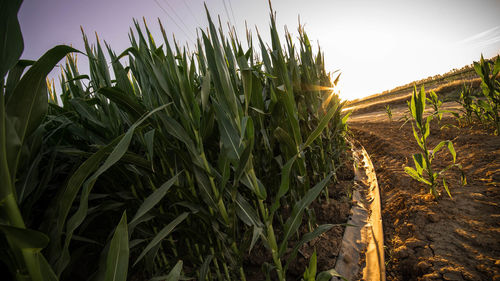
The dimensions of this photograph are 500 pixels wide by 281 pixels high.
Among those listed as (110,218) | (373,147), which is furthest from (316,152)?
(373,147)

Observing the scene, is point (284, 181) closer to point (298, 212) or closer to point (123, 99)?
point (298, 212)

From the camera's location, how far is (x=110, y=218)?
1078mm

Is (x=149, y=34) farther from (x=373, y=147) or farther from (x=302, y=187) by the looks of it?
(x=373, y=147)

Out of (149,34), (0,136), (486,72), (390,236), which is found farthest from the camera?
(486,72)

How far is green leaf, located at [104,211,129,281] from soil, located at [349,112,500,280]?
114 centimetres

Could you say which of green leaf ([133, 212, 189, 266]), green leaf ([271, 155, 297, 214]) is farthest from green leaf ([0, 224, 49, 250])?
green leaf ([271, 155, 297, 214])

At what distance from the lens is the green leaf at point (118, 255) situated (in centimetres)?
42

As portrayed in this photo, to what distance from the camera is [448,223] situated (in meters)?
1.07

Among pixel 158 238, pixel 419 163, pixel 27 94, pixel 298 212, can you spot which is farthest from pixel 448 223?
pixel 27 94

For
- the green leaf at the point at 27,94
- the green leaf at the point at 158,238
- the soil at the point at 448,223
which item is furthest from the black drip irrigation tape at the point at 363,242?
the green leaf at the point at 27,94

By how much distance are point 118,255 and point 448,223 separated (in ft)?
5.12

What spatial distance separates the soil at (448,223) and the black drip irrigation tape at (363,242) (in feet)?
0.31

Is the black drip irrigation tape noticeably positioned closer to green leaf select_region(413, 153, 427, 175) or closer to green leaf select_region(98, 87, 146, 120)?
green leaf select_region(413, 153, 427, 175)

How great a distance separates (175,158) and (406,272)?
1206 mm
